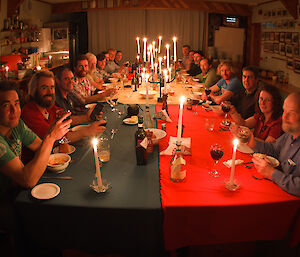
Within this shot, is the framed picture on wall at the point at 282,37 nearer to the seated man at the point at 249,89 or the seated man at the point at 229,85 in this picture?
the seated man at the point at 229,85

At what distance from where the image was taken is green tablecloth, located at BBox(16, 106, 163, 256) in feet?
4.41

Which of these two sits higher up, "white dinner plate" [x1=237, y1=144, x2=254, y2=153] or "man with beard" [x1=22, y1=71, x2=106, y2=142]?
"man with beard" [x1=22, y1=71, x2=106, y2=142]

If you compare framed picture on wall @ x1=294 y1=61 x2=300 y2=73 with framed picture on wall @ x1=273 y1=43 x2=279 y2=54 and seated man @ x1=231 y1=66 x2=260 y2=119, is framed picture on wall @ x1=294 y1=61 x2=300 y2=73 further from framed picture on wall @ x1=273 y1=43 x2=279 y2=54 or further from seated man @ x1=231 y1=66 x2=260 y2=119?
seated man @ x1=231 y1=66 x2=260 y2=119

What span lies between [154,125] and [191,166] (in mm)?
798

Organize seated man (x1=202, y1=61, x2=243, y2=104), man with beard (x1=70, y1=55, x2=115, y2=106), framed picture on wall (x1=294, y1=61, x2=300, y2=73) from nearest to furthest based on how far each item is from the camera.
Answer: man with beard (x1=70, y1=55, x2=115, y2=106), seated man (x1=202, y1=61, x2=243, y2=104), framed picture on wall (x1=294, y1=61, x2=300, y2=73)

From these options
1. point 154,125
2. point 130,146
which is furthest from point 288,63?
point 130,146

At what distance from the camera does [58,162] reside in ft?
5.62

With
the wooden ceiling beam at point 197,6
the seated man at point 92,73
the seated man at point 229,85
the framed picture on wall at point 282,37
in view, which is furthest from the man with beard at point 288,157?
the wooden ceiling beam at point 197,6

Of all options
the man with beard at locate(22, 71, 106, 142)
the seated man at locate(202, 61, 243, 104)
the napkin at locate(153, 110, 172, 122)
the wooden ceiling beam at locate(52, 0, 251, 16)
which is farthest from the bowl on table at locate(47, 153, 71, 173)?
the wooden ceiling beam at locate(52, 0, 251, 16)

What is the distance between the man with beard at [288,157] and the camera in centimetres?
144

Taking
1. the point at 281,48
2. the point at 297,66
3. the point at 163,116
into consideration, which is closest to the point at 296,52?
the point at 297,66

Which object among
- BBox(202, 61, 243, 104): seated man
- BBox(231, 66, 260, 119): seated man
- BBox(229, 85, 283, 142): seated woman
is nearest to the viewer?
BBox(229, 85, 283, 142): seated woman

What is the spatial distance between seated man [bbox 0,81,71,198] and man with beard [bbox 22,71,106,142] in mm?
222

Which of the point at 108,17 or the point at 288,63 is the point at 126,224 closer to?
the point at 288,63
